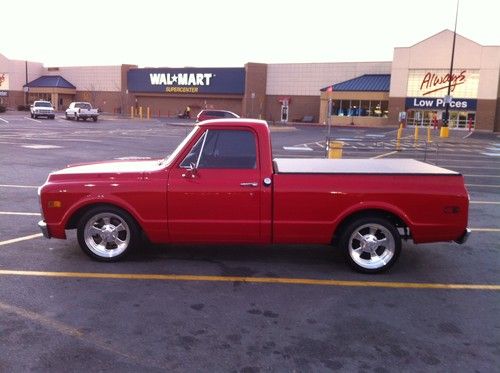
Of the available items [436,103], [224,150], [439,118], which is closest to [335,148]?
[224,150]

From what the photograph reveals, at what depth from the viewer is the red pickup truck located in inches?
241

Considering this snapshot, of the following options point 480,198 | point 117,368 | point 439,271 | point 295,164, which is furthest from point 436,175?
point 480,198

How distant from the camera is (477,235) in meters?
8.24

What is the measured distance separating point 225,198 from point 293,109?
58797 millimetres

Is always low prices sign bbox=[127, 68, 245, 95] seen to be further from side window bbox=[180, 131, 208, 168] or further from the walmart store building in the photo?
side window bbox=[180, 131, 208, 168]

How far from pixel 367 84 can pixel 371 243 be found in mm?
52656

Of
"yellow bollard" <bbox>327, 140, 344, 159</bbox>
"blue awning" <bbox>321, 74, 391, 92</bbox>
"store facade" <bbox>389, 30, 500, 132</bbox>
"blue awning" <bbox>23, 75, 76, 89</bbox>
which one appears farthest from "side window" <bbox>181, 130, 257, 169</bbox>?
"blue awning" <bbox>23, 75, 76, 89</bbox>

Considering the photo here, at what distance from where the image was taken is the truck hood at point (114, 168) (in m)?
6.46

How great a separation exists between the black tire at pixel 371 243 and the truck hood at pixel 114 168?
2.43 metres

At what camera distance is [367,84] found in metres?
56.3

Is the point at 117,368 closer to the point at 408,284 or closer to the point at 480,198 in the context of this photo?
the point at 408,284

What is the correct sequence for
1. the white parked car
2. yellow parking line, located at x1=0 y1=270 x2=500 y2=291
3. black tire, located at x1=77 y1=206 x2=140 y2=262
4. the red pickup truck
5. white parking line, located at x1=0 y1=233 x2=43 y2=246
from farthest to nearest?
the white parked car
white parking line, located at x1=0 y1=233 x2=43 y2=246
black tire, located at x1=77 y1=206 x2=140 y2=262
the red pickup truck
yellow parking line, located at x1=0 y1=270 x2=500 y2=291

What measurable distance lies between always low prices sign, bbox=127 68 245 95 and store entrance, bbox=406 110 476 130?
21.0 m

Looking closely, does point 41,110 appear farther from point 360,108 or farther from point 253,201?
point 253,201
